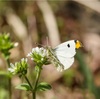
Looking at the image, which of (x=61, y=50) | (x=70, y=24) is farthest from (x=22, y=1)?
(x=61, y=50)

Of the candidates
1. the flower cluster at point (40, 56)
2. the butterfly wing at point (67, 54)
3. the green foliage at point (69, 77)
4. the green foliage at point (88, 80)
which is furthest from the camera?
the green foliage at point (69, 77)

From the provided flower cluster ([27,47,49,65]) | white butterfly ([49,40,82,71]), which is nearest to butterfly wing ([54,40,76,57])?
white butterfly ([49,40,82,71])

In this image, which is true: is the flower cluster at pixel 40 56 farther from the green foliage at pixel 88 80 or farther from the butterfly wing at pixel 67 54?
the green foliage at pixel 88 80

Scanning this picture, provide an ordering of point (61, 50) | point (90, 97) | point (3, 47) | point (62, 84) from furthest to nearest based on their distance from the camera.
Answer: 1. point (62, 84)
2. point (90, 97)
3. point (3, 47)
4. point (61, 50)

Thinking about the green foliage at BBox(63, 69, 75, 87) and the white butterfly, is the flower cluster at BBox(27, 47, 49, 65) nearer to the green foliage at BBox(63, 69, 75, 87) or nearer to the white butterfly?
the white butterfly

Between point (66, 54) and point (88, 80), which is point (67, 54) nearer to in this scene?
point (66, 54)

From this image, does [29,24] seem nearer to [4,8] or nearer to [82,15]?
[4,8]

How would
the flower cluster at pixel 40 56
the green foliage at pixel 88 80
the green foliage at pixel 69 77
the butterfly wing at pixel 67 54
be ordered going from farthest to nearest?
the green foliage at pixel 69 77
the green foliage at pixel 88 80
the flower cluster at pixel 40 56
the butterfly wing at pixel 67 54

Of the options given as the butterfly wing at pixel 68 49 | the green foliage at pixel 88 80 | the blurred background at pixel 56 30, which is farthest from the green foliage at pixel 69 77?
the butterfly wing at pixel 68 49
